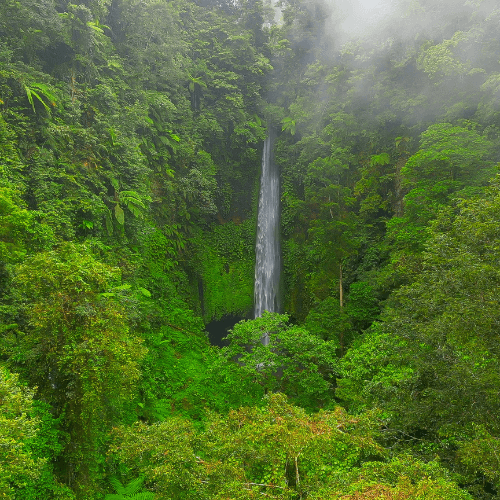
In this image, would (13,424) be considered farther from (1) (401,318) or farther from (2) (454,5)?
(2) (454,5)

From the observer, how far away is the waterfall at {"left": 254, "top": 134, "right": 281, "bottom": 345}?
2223 centimetres

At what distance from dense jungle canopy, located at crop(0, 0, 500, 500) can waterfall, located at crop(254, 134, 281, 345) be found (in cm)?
60

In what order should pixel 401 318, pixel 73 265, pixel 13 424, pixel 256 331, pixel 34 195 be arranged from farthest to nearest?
1. pixel 256 331
2. pixel 34 195
3. pixel 401 318
4. pixel 73 265
5. pixel 13 424

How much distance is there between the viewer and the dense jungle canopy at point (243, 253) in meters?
5.32

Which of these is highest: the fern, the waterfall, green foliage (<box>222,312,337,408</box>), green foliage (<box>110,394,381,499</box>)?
the waterfall

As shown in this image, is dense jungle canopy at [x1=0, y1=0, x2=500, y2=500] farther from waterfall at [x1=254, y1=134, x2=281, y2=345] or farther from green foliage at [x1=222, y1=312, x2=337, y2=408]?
waterfall at [x1=254, y1=134, x2=281, y2=345]

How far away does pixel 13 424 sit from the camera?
4.08 m

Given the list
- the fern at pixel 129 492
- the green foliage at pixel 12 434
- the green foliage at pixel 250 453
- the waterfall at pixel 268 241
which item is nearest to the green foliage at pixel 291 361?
the fern at pixel 129 492

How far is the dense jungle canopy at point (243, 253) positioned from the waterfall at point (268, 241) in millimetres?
599

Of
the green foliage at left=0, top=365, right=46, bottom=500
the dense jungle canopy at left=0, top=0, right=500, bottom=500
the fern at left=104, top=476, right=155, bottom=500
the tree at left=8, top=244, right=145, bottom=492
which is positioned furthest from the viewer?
the fern at left=104, top=476, right=155, bottom=500

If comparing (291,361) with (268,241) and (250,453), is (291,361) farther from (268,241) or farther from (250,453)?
(268,241)

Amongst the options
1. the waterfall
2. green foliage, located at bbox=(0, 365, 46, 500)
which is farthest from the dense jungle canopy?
the waterfall

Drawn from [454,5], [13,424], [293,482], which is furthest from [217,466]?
[454,5]

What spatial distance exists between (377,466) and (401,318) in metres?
3.54
